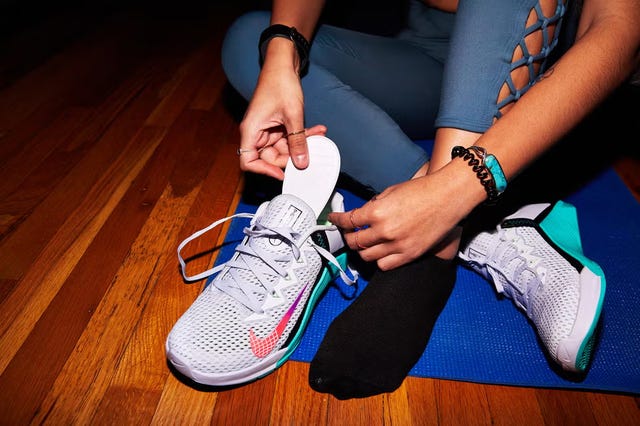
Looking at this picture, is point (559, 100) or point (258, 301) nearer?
point (559, 100)

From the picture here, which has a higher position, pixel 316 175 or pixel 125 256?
pixel 316 175

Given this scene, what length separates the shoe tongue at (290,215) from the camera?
73 centimetres

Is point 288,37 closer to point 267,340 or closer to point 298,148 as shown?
point 298,148

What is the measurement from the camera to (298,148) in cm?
77

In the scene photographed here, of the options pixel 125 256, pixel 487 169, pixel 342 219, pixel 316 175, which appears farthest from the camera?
pixel 125 256

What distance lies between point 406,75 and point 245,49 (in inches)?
14.2

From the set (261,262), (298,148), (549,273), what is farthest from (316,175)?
(549,273)

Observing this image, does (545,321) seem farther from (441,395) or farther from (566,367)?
(441,395)

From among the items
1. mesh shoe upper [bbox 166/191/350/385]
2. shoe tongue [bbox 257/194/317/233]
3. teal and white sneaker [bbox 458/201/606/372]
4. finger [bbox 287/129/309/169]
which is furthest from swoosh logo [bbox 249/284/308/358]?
teal and white sneaker [bbox 458/201/606/372]

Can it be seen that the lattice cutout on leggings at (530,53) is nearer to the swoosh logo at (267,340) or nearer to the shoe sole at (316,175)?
the shoe sole at (316,175)

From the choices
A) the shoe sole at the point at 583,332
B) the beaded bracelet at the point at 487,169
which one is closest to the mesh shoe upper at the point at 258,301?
the beaded bracelet at the point at 487,169

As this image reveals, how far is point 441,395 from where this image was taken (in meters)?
0.69

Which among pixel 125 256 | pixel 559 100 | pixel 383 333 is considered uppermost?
pixel 559 100

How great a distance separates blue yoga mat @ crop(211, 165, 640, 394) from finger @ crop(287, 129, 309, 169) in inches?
9.9
